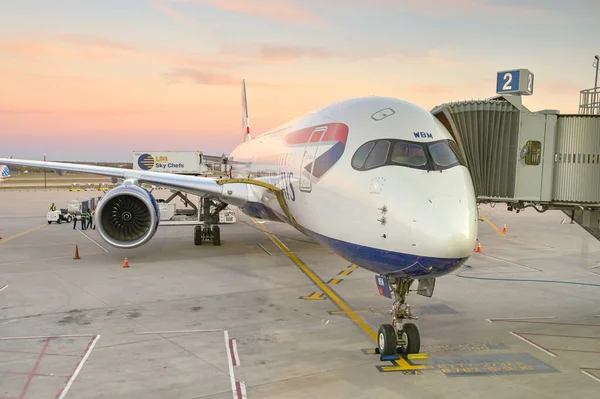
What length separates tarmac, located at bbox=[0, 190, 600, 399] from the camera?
8.40 m

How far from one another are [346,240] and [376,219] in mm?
971

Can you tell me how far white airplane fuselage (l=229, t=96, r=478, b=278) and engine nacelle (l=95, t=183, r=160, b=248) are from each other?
26.8ft

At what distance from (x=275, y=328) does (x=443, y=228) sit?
511 centimetres

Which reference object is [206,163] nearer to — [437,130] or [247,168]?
[247,168]

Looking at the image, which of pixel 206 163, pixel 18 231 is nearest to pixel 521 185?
pixel 18 231

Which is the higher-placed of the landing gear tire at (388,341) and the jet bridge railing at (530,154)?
the jet bridge railing at (530,154)

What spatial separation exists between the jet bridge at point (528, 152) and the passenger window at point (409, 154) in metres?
5.11

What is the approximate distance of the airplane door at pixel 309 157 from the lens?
35.7ft

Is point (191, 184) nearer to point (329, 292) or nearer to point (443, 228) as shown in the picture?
point (329, 292)

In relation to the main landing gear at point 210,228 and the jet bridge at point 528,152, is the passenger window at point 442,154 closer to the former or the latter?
the jet bridge at point 528,152

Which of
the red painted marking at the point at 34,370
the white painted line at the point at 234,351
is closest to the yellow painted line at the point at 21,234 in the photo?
the red painted marking at the point at 34,370

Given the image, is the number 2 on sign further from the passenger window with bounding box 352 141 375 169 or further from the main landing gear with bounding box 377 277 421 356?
the main landing gear with bounding box 377 277 421 356

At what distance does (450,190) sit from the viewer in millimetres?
8055

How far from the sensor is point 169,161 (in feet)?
120
